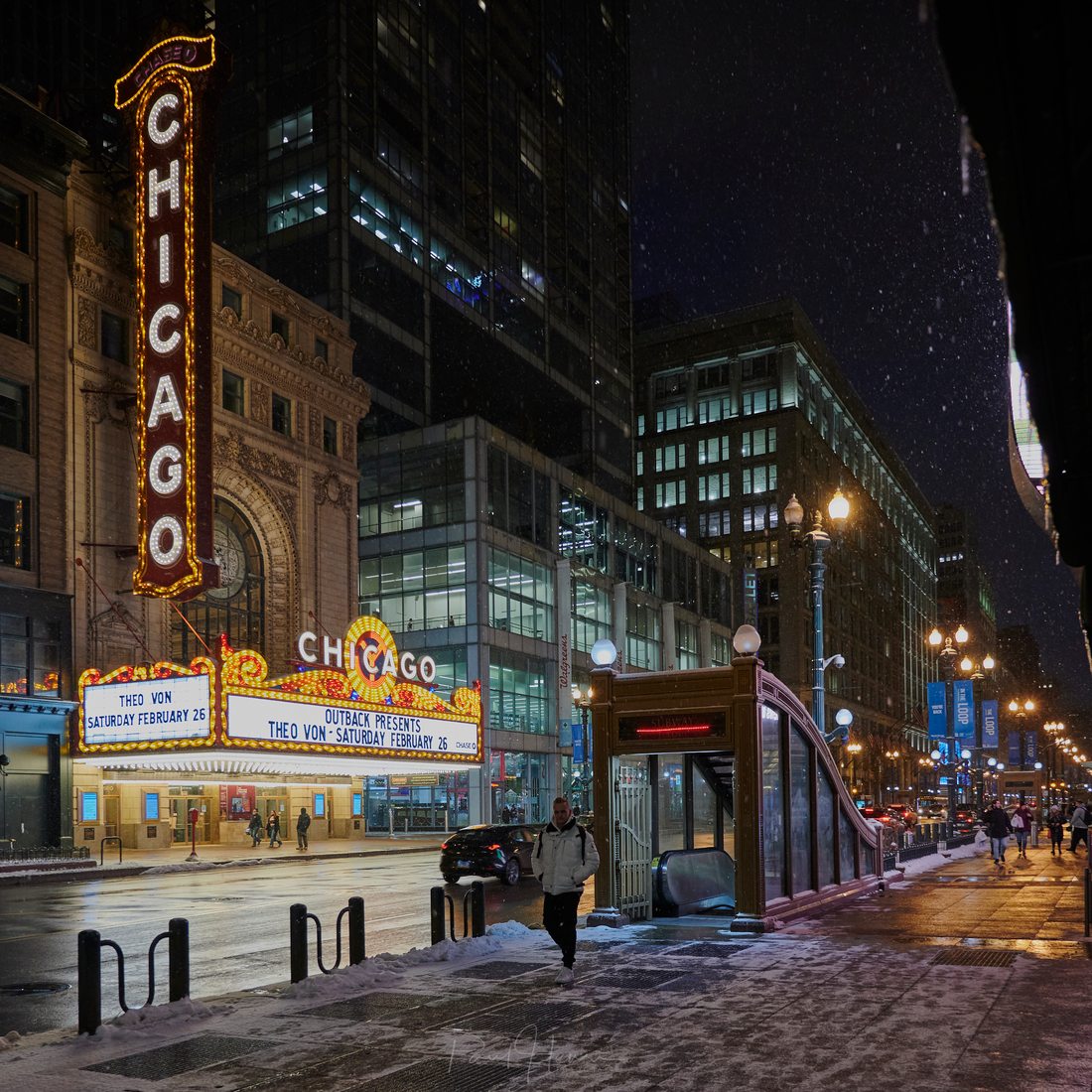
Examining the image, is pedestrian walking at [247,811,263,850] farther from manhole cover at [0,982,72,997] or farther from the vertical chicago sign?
manhole cover at [0,982,72,997]

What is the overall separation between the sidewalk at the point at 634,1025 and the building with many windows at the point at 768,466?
308 feet

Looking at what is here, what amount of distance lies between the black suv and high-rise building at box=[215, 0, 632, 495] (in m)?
45.2

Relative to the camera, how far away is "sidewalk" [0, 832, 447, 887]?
32.7 metres

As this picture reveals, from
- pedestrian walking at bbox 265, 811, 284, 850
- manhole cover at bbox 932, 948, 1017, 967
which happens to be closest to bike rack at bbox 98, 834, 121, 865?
pedestrian walking at bbox 265, 811, 284, 850

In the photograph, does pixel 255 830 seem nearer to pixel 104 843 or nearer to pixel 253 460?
pixel 104 843

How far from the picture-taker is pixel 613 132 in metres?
108

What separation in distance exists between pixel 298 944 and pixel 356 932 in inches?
39.5

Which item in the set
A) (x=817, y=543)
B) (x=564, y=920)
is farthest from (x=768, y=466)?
(x=564, y=920)

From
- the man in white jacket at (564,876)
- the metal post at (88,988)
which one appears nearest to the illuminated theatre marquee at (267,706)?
the man in white jacket at (564,876)

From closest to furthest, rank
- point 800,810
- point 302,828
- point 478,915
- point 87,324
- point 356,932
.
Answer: point 356,932, point 478,915, point 800,810, point 87,324, point 302,828

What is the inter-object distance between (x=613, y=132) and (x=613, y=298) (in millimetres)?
16314

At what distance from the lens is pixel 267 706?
125 feet

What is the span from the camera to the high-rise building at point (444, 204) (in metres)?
72.9

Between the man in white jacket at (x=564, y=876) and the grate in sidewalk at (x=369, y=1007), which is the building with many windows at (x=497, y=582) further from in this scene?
the grate in sidewalk at (x=369, y=1007)
